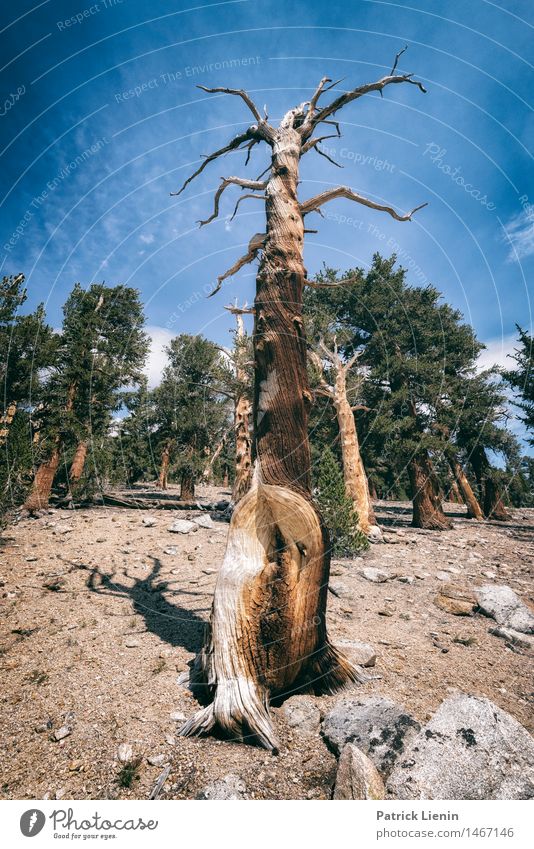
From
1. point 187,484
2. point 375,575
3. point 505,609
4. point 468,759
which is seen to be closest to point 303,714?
point 468,759

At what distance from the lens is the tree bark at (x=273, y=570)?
262 centimetres

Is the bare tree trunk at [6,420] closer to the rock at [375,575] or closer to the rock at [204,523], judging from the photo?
the rock at [204,523]

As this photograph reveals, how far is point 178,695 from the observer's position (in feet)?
10.2

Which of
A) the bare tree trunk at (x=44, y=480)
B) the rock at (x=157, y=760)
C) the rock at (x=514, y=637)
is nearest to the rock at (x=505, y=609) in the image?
the rock at (x=514, y=637)

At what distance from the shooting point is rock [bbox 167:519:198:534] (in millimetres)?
9903

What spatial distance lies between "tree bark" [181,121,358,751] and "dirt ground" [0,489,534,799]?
9.7 inches

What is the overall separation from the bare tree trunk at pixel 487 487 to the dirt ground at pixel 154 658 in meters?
9.53

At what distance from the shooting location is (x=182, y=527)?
10055 mm

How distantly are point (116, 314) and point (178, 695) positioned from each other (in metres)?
19.2

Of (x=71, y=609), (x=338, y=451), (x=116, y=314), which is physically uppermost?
(x=116, y=314)

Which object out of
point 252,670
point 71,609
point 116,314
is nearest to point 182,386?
point 116,314

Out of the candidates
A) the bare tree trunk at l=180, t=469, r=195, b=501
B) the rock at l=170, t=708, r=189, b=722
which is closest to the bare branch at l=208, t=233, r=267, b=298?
the rock at l=170, t=708, r=189, b=722
